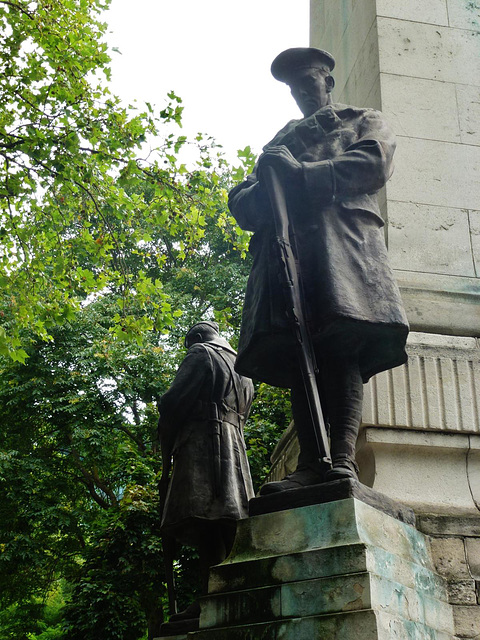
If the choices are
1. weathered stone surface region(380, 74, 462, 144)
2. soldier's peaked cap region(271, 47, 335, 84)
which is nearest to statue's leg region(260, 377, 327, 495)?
soldier's peaked cap region(271, 47, 335, 84)

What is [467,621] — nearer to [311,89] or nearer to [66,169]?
[311,89]

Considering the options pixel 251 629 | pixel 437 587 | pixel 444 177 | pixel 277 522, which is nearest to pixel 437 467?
pixel 437 587

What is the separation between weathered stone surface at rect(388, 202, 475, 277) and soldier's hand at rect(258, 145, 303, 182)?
4.48 feet

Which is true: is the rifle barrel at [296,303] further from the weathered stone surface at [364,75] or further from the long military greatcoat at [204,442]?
the weathered stone surface at [364,75]

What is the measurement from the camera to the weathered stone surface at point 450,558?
407 centimetres

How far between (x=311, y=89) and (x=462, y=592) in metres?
2.77

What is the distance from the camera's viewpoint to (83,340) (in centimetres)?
1817

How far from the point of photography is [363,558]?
3.22 m

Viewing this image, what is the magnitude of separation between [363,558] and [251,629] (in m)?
0.55

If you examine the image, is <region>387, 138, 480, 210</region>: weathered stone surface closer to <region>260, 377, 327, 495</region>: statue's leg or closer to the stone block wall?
<region>260, 377, 327, 495</region>: statue's leg

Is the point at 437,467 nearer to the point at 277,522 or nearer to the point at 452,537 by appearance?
the point at 452,537

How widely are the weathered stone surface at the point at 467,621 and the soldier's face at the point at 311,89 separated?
273cm

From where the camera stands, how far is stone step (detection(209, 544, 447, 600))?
326 centimetres

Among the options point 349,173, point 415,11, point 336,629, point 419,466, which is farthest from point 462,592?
point 415,11
